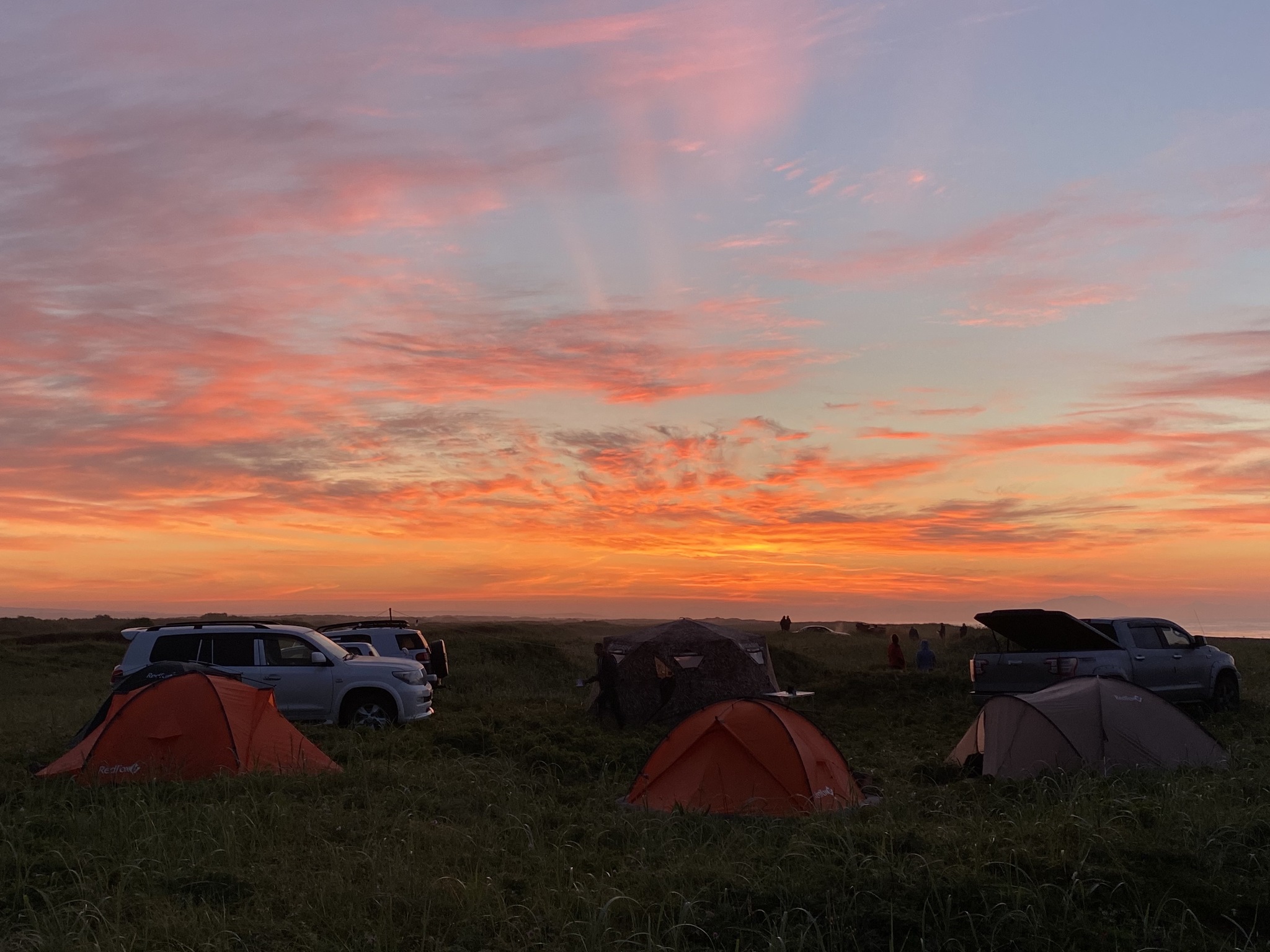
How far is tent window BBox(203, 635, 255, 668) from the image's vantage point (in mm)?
17938

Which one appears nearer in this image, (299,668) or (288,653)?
(299,668)

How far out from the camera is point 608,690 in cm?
2127

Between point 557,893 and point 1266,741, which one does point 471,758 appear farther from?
point 1266,741

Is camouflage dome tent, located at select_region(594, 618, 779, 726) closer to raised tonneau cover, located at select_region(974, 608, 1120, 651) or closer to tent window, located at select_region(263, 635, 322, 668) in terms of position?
raised tonneau cover, located at select_region(974, 608, 1120, 651)

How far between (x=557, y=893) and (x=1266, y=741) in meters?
13.8

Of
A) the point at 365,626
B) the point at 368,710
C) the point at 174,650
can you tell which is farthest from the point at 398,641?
the point at 174,650

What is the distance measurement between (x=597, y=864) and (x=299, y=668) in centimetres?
1014

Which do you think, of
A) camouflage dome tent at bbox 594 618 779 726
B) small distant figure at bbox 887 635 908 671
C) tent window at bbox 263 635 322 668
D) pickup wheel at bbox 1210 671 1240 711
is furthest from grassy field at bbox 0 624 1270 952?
small distant figure at bbox 887 635 908 671

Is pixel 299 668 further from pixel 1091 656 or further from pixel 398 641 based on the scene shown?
pixel 1091 656

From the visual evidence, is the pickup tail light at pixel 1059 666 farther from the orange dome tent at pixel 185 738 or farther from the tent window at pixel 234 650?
the tent window at pixel 234 650

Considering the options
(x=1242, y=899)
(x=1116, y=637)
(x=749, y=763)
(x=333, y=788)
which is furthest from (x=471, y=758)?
(x=1116, y=637)

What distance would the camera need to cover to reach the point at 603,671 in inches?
845

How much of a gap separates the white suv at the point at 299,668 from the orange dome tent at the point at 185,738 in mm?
3364

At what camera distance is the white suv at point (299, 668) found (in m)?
17.8
